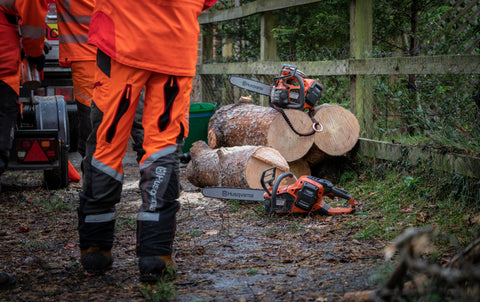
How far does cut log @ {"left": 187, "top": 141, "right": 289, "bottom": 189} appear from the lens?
495 centimetres

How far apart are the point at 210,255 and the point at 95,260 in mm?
784

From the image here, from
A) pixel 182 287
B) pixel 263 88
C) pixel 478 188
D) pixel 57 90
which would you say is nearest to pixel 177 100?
pixel 182 287

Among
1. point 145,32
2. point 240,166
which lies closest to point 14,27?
point 145,32

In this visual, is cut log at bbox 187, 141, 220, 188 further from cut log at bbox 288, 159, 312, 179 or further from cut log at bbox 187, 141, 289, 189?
cut log at bbox 288, 159, 312, 179

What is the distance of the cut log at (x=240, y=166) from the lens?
16.2ft

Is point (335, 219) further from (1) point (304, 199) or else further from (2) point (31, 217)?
(2) point (31, 217)

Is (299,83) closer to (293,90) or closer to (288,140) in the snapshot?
(293,90)

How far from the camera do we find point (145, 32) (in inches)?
105

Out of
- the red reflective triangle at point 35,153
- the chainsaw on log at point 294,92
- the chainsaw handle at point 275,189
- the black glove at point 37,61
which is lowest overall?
the chainsaw handle at point 275,189

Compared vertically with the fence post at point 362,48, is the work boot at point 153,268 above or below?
below

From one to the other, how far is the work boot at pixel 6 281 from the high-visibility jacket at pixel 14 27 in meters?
1.18

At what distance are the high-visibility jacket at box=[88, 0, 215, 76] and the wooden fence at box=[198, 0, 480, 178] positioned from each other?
90.8 inches

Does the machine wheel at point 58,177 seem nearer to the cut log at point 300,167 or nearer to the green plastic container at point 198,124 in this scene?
the green plastic container at point 198,124

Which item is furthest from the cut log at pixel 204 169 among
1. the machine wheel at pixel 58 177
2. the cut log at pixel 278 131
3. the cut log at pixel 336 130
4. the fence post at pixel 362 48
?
the fence post at pixel 362 48
